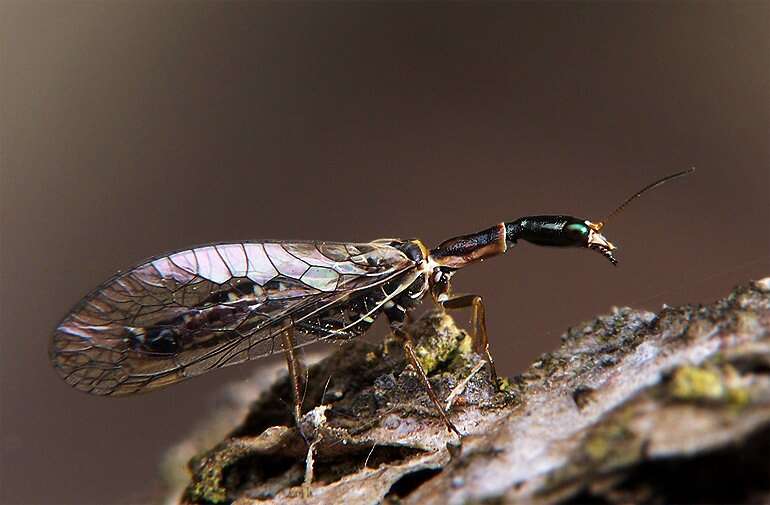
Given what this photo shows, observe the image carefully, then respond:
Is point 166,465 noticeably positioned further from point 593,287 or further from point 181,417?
point 593,287

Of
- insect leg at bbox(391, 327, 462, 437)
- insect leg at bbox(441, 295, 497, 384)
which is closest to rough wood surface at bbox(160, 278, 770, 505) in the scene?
insect leg at bbox(391, 327, 462, 437)

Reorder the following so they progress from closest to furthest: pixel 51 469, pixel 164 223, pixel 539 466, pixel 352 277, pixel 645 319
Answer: pixel 539 466
pixel 645 319
pixel 352 277
pixel 51 469
pixel 164 223

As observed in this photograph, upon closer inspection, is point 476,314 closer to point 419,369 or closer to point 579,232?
point 579,232

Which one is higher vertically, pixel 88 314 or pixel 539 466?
pixel 88 314

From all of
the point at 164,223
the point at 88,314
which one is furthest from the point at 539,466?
the point at 164,223

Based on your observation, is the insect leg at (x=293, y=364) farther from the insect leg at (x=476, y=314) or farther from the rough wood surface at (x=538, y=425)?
the insect leg at (x=476, y=314)

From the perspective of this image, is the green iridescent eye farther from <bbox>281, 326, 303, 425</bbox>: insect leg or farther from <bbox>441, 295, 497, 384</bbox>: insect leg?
<bbox>281, 326, 303, 425</bbox>: insect leg
